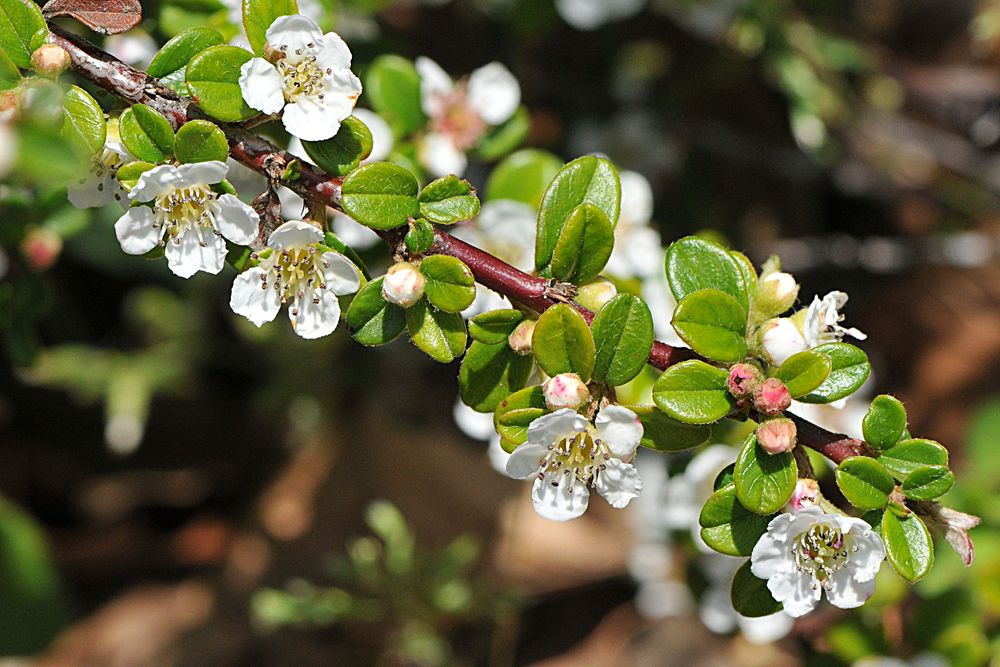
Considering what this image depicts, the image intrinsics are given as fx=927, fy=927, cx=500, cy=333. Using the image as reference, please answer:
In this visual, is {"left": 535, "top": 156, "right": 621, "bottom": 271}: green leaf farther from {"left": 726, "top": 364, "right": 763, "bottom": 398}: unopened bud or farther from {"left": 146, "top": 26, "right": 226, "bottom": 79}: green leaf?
{"left": 146, "top": 26, "right": 226, "bottom": 79}: green leaf

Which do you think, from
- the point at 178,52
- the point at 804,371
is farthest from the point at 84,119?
the point at 804,371

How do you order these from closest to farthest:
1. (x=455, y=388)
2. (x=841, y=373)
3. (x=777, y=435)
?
(x=777, y=435) < (x=841, y=373) < (x=455, y=388)

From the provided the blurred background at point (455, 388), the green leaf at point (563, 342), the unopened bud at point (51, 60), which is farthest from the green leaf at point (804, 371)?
the blurred background at point (455, 388)

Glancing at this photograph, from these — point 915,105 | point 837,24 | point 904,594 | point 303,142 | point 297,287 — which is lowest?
point 904,594

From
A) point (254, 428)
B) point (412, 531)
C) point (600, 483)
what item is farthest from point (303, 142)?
point (254, 428)

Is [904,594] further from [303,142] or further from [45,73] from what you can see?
[45,73]

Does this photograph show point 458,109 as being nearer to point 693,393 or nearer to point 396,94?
point 396,94

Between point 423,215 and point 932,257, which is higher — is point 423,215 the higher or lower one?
the higher one
